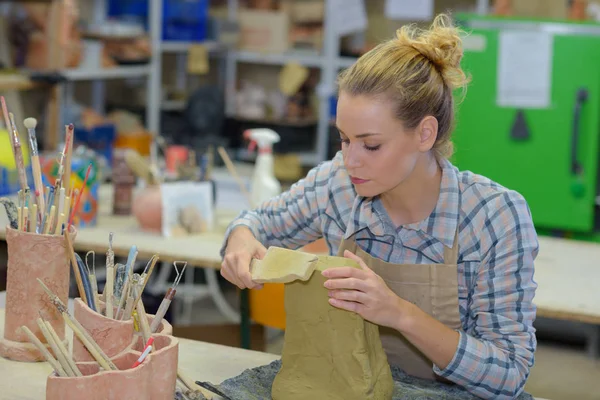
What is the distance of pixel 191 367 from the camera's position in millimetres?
1706

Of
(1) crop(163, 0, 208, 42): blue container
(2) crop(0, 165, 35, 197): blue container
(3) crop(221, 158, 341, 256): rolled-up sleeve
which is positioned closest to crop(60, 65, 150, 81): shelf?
(1) crop(163, 0, 208, 42): blue container

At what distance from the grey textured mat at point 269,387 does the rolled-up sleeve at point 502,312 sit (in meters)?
0.04

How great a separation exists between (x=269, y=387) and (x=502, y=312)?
44 centimetres

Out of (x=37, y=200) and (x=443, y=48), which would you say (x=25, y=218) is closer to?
(x=37, y=200)

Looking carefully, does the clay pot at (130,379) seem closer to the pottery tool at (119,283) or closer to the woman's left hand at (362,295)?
the pottery tool at (119,283)

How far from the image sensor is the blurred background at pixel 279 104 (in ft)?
10.3

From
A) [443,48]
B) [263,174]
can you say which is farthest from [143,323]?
[263,174]

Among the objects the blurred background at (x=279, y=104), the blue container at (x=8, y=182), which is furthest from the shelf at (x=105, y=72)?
the blue container at (x=8, y=182)

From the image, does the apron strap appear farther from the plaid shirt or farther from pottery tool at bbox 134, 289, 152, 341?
pottery tool at bbox 134, 289, 152, 341

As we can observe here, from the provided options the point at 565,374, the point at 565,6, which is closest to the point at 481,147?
the point at 565,6

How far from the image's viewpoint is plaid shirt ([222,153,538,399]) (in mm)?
1619

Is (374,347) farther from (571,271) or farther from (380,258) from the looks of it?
(571,271)

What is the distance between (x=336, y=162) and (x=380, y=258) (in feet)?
0.87

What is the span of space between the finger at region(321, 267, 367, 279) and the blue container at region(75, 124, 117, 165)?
3159mm
